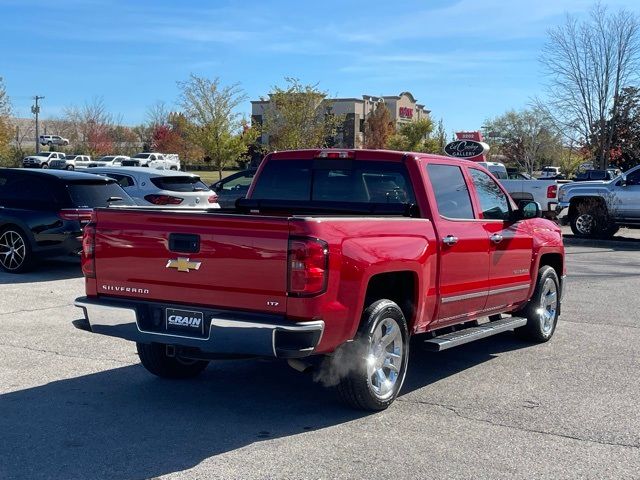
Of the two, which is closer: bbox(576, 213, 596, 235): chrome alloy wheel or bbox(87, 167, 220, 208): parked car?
bbox(87, 167, 220, 208): parked car

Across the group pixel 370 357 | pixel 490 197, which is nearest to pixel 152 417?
pixel 370 357

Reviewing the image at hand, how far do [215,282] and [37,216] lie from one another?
25.2 feet

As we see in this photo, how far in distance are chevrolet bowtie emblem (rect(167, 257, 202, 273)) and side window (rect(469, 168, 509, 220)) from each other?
3.10 meters

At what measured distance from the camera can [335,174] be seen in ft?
22.3

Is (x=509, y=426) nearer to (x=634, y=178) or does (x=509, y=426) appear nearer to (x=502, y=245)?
(x=502, y=245)

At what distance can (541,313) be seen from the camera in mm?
8211

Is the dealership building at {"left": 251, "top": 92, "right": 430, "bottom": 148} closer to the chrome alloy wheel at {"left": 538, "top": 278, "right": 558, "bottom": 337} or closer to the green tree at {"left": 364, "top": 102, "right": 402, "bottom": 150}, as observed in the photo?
the green tree at {"left": 364, "top": 102, "right": 402, "bottom": 150}

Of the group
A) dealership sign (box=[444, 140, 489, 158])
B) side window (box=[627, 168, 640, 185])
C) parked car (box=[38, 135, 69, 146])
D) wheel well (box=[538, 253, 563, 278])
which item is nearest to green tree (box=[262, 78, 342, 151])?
dealership sign (box=[444, 140, 489, 158])

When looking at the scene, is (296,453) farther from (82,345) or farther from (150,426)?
(82,345)

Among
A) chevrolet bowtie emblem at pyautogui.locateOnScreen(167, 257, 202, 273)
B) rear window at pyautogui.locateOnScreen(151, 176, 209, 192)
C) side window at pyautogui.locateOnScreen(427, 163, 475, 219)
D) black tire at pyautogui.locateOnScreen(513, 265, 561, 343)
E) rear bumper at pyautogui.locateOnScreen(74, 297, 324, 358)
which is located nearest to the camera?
rear bumper at pyautogui.locateOnScreen(74, 297, 324, 358)

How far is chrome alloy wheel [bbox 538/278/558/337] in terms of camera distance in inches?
324

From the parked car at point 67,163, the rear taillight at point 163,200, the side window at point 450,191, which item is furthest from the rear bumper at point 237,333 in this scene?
the parked car at point 67,163

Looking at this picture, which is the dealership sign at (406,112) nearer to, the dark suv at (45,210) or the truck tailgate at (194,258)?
the dark suv at (45,210)

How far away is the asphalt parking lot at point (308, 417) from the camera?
466 centimetres
